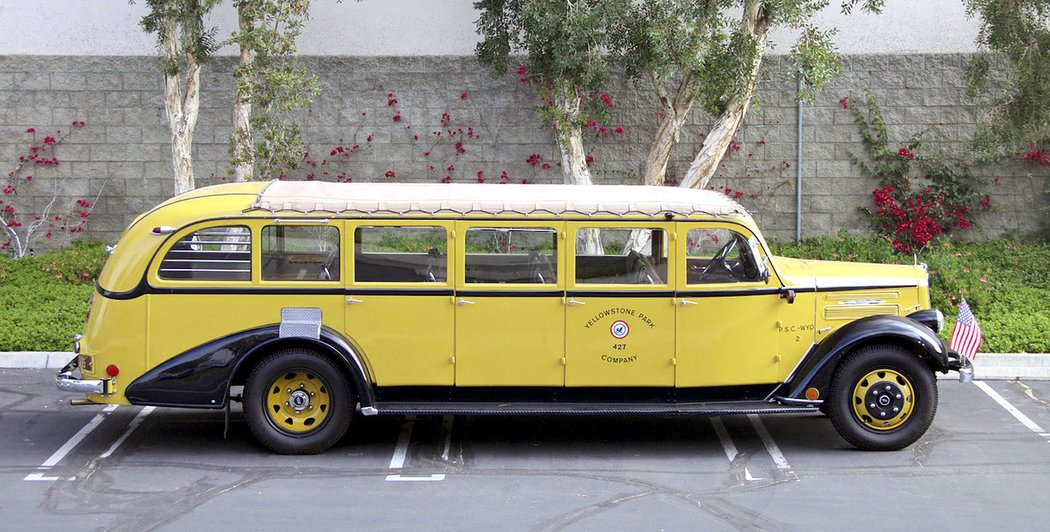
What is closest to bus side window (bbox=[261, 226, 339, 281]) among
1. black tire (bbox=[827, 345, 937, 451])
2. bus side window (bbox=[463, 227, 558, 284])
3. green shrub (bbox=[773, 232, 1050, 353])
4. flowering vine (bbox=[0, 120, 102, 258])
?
bus side window (bbox=[463, 227, 558, 284])

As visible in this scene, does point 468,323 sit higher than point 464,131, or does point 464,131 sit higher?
point 464,131

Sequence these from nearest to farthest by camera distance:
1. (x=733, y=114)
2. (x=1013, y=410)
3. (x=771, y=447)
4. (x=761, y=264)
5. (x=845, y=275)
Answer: (x=761, y=264) → (x=845, y=275) → (x=771, y=447) → (x=1013, y=410) → (x=733, y=114)

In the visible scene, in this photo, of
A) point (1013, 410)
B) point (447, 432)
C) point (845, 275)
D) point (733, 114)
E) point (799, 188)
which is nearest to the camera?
point (845, 275)

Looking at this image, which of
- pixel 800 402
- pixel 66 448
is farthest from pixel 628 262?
pixel 66 448

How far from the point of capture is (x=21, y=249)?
49.1 feet

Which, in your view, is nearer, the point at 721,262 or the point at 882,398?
the point at 882,398

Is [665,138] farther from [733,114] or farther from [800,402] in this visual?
[800,402]

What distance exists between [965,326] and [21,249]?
12085mm

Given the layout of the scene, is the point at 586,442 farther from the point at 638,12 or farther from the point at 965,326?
the point at 638,12

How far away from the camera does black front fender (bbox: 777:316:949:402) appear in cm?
787

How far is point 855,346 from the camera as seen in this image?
26.1 feet

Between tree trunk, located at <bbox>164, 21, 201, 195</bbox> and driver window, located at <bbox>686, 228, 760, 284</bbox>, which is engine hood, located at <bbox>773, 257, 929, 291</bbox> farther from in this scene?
tree trunk, located at <bbox>164, 21, 201, 195</bbox>

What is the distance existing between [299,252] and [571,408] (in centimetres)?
225

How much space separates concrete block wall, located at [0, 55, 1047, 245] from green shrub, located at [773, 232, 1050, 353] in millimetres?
578
